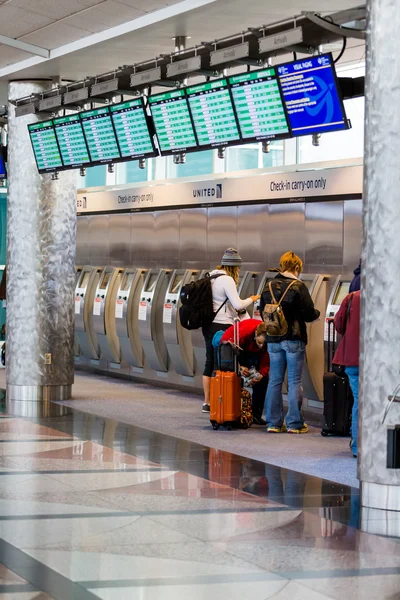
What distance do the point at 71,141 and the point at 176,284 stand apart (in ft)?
11.0

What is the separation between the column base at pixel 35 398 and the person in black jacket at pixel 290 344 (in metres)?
2.39

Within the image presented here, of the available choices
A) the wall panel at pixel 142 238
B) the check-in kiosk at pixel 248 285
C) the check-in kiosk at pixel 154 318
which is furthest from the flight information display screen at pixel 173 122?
the wall panel at pixel 142 238

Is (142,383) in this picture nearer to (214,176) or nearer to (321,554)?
(214,176)

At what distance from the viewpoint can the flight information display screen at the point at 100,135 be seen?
938 cm

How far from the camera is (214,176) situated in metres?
13.5

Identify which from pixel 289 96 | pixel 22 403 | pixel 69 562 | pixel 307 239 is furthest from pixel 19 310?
pixel 69 562

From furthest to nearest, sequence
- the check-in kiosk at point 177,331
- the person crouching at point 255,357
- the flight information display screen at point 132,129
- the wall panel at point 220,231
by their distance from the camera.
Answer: the check-in kiosk at point 177,331 → the wall panel at point 220,231 → the person crouching at point 255,357 → the flight information display screen at point 132,129

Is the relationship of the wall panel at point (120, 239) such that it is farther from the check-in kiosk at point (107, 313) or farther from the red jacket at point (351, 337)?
the red jacket at point (351, 337)

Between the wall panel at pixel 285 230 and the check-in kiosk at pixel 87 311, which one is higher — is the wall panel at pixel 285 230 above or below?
above

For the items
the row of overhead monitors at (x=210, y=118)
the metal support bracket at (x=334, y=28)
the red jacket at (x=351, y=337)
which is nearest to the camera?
the metal support bracket at (x=334, y=28)

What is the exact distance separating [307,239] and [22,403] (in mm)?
3467

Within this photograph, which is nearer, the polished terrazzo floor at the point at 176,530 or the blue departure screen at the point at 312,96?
the polished terrazzo floor at the point at 176,530

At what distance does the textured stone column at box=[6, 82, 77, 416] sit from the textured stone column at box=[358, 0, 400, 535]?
5584mm

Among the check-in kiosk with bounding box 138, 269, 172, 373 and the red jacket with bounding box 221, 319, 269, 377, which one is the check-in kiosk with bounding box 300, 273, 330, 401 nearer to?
the red jacket with bounding box 221, 319, 269, 377
